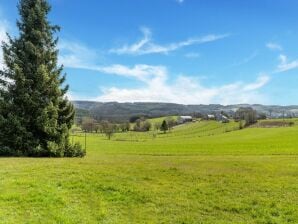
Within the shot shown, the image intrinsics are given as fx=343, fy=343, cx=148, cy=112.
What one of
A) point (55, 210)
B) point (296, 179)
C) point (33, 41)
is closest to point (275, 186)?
point (296, 179)

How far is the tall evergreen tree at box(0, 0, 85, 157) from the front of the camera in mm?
29328

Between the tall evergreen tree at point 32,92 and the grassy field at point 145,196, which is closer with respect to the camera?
the grassy field at point 145,196

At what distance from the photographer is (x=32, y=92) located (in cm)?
3022

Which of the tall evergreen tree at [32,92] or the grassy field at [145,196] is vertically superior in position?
the tall evergreen tree at [32,92]

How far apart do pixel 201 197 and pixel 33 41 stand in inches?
943

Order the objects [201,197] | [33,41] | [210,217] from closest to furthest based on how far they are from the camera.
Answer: [210,217] → [201,197] → [33,41]

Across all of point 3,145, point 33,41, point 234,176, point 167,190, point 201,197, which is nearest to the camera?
point 201,197

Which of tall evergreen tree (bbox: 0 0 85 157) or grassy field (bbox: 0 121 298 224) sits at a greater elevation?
tall evergreen tree (bbox: 0 0 85 157)

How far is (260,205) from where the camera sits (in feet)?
41.4

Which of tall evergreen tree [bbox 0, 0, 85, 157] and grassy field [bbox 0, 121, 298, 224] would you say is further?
tall evergreen tree [bbox 0, 0, 85, 157]

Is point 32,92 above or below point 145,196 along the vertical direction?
above

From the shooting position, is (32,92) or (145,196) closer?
(145,196)

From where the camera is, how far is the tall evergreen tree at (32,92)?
1155 inches

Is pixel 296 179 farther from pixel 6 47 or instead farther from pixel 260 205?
pixel 6 47
